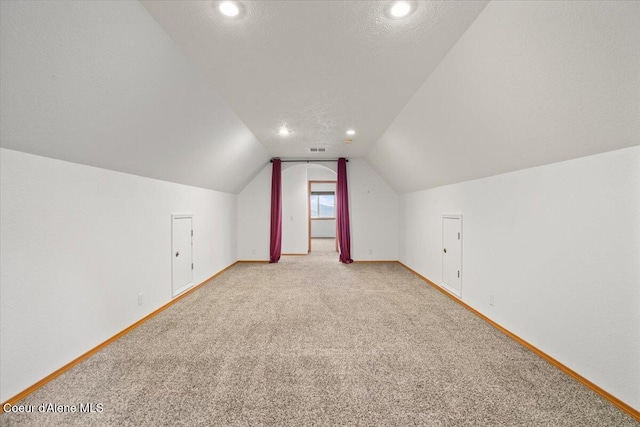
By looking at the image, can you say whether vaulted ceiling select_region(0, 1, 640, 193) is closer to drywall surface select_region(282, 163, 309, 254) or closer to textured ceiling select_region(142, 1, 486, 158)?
textured ceiling select_region(142, 1, 486, 158)

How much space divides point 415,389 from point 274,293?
8.30 ft

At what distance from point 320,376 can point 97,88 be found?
2.56m

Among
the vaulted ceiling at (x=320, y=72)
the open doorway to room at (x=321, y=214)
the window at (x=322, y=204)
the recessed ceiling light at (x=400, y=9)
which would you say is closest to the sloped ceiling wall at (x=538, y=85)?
the vaulted ceiling at (x=320, y=72)

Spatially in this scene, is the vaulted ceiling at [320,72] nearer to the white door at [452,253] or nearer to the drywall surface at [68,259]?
the drywall surface at [68,259]

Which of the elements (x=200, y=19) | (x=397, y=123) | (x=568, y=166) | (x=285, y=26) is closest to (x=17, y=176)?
(x=200, y=19)

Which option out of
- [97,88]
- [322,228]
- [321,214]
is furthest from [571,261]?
[321,214]

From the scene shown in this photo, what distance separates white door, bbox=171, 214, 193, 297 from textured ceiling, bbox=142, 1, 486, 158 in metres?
1.82

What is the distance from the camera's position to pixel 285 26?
1.72m

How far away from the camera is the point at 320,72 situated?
7.53ft

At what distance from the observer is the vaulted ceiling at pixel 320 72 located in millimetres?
1327

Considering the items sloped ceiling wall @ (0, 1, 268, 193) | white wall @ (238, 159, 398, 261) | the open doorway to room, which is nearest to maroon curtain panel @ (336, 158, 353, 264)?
white wall @ (238, 159, 398, 261)

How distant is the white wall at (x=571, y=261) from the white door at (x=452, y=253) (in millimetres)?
429

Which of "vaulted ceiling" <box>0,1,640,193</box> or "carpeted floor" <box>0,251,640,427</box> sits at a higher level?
"vaulted ceiling" <box>0,1,640,193</box>

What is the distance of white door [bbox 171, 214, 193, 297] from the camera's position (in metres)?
3.52
